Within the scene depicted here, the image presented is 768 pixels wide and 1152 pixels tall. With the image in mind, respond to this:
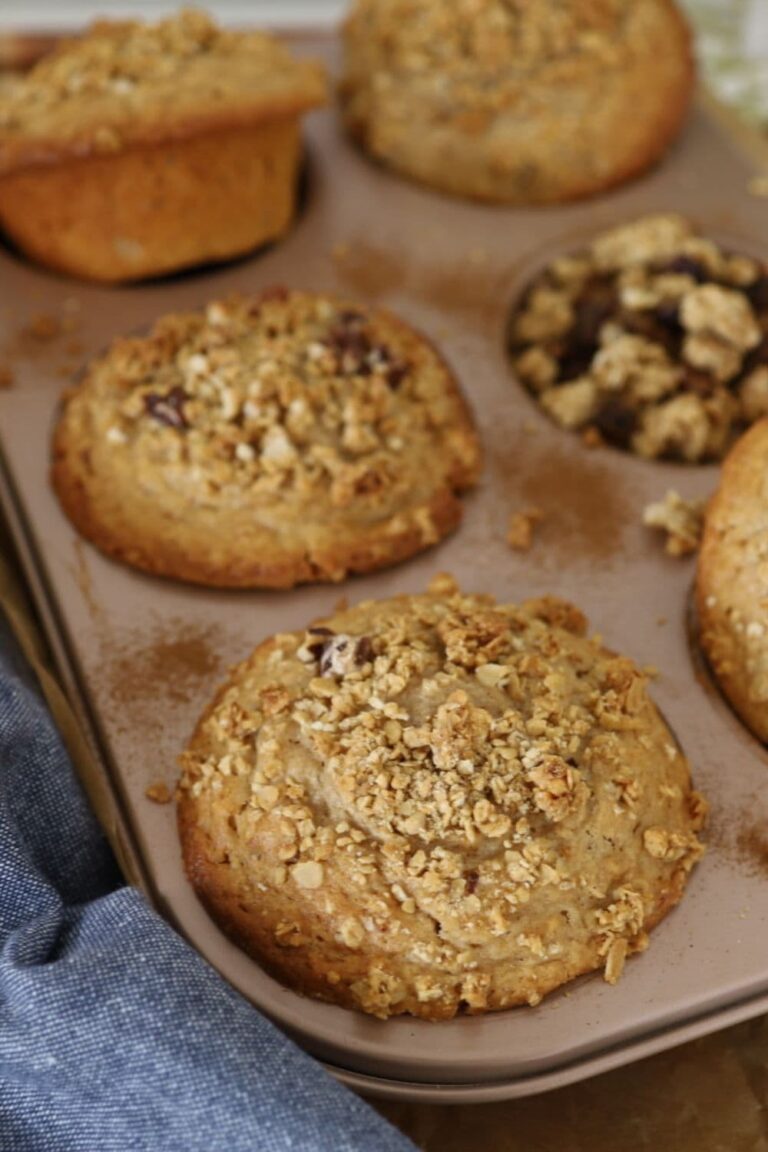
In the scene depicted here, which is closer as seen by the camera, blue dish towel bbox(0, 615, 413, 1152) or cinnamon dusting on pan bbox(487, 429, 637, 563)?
blue dish towel bbox(0, 615, 413, 1152)

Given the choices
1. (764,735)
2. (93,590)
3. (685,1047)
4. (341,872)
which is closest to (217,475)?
(93,590)

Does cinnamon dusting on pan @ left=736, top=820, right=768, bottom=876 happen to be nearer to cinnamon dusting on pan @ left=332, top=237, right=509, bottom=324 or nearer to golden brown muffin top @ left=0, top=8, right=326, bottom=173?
cinnamon dusting on pan @ left=332, top=237, right=509, bottom=324

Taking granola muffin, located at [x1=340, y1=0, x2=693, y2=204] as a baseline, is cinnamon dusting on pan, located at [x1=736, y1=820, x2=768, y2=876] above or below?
below

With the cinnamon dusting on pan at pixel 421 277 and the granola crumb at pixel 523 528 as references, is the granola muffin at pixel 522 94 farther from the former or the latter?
the granola crumb at pixel 523 528

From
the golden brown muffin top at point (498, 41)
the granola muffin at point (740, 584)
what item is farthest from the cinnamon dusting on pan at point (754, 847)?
the golden brown muffin top at point (498, 41)

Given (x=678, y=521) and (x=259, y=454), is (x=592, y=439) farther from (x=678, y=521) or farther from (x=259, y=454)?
(x=259, y=454)

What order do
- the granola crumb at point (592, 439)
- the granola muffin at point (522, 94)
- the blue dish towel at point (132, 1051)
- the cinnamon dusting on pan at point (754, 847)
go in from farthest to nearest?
the granola muffin at point (522, 94) → the granola crumb at point (592, 439) → the cinnamon dusting on pan at point (754, 847) → the blue dish towel at point (132, 1051)

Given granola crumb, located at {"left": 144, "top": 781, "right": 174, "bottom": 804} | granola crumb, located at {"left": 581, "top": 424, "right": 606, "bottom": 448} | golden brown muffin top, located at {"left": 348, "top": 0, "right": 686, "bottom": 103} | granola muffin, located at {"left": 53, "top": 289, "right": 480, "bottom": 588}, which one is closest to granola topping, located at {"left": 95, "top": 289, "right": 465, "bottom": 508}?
granola muffin, located at {"left": 53, "top": 289, "right": 480, "bottom": 588}

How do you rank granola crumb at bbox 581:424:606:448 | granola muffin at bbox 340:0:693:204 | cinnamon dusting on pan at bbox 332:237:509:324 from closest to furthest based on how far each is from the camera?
granola crumb at bbox 581:424:606:448
cinnamon dusting on pan at bbox 332:237:509:324
granola muffin at bbox 340:0:693:204
